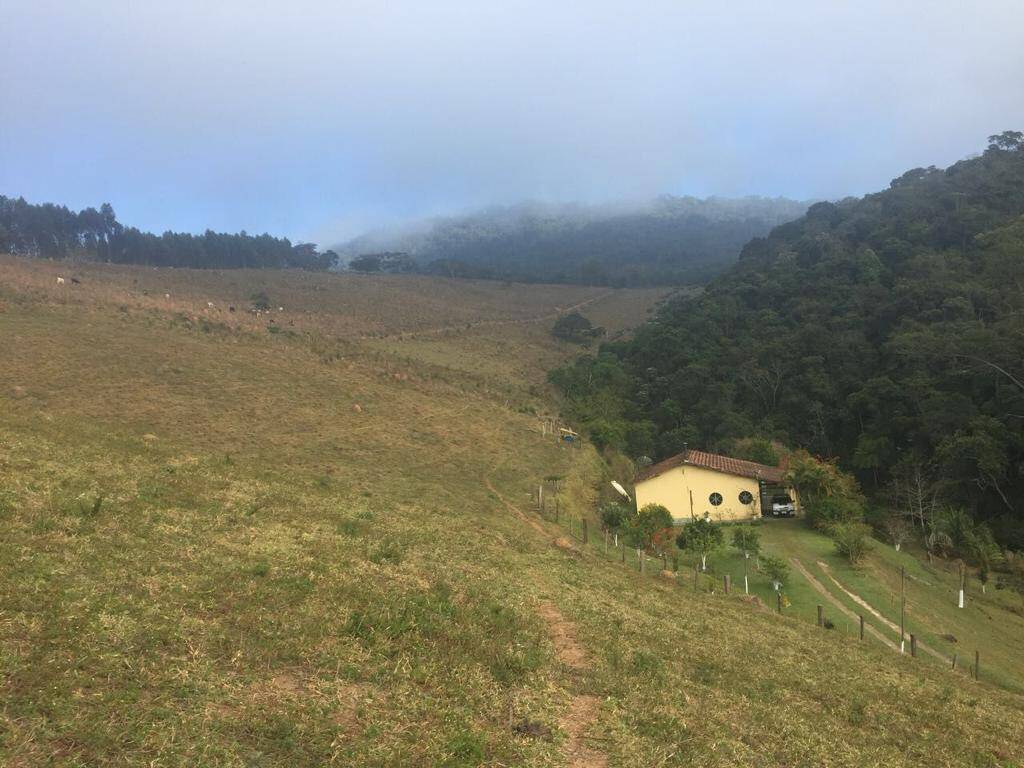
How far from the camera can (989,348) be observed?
3750 centimetres

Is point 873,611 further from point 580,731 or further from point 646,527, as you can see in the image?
point 580,731

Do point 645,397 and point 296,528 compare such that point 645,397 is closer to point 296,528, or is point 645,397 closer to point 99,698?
point 296,528

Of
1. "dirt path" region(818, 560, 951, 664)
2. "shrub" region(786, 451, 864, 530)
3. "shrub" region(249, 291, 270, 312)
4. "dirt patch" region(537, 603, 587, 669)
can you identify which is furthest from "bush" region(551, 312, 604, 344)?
"dirt patch" region(537, 603, 587, 669)

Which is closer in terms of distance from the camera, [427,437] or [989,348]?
[427,437]

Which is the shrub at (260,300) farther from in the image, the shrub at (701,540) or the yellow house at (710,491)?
the shrub at (701,540)

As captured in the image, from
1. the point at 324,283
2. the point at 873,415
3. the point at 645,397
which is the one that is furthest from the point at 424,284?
the point at 873,415

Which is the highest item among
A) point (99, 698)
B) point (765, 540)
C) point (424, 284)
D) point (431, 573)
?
point (424, 284)

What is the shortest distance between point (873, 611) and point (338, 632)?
19883mm

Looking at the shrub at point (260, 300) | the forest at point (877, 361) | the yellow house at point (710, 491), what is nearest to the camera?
the yellow house at point (710, 491)

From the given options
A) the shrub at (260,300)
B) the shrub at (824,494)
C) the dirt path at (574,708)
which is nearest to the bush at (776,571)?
the shrub at (824,494)

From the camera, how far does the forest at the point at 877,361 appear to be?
36344 millimetres

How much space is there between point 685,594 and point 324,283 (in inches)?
3242

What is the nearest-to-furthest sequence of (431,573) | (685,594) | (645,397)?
(431,573)
(685,594)
(645,397)

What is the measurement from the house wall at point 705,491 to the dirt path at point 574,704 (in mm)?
22892
